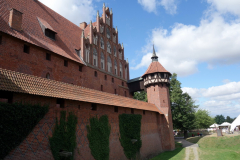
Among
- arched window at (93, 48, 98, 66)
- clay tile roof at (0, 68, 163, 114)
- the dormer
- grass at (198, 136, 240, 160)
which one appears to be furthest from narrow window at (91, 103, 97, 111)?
grass at (198, 136, 240, 160)

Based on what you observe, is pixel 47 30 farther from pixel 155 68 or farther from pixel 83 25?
pixel 155 68

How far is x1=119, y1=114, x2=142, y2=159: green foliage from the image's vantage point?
43.5ft

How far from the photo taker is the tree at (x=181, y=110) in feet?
87.8

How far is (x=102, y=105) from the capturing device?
11820 mm

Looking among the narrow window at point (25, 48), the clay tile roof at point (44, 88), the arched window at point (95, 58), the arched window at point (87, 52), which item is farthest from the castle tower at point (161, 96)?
the narrow window at point (25, 48)

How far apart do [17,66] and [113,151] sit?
25.1ft

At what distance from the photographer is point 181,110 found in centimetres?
2755

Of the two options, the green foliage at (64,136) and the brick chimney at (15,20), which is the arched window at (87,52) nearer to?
the brick chimney at (15,20)

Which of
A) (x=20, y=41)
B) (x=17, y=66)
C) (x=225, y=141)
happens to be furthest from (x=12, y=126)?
(x=225, y=141)

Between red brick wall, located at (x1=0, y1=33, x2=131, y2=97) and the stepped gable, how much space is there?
1.45ft

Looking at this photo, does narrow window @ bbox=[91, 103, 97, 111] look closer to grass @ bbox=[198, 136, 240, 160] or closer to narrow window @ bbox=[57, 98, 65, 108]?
narrow window @ bbox=[57, 98, 65, 108]

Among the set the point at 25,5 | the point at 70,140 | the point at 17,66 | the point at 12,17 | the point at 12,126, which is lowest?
the point at 70,140

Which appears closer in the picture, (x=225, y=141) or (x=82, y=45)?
(x=82, y=45)

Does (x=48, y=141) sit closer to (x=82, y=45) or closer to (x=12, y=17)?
(x=12, y=17)
